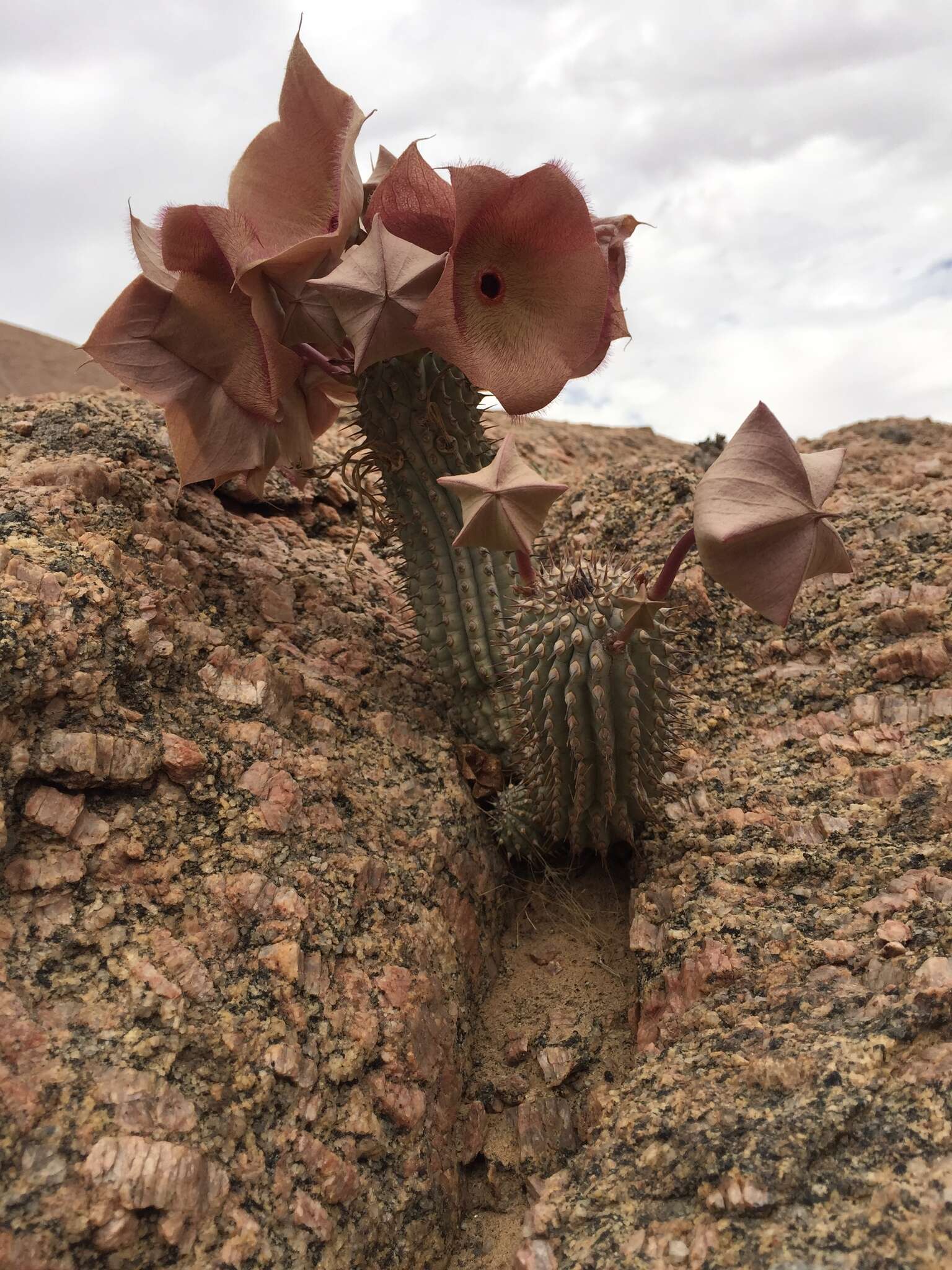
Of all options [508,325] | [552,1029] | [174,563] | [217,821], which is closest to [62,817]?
[217,821]

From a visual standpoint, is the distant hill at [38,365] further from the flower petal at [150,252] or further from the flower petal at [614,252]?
the flower petal at [614,252]

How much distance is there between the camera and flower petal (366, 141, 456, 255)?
1349mm

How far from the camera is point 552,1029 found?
1.30 meters

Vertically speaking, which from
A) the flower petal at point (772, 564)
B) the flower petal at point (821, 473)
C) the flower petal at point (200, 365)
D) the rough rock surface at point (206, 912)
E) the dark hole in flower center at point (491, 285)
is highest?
the dark hole in flower center at point (491, 285)

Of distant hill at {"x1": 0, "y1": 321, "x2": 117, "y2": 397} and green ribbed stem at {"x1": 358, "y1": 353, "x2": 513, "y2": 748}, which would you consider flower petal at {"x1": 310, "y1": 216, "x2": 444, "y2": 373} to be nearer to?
green ribbed stem at {"x1": 358, "y1": 353, "x2": 513, "y2": 748}

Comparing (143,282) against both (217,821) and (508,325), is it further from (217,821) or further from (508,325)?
(217,821)

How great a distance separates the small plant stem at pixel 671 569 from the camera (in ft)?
3.86

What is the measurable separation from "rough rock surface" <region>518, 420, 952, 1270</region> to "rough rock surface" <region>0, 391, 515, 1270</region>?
0.81 ft

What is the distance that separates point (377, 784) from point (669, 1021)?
57 centimetres

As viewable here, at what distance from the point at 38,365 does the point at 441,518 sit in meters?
3.89

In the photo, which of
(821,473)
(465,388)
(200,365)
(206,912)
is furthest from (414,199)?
(206,912)

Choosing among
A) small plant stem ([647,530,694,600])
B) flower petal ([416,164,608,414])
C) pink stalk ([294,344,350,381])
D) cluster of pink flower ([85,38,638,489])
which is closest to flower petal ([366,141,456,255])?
cluster of pink flower ([85,38,638,489])

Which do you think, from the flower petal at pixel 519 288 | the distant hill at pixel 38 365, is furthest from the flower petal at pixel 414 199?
the distant hill at pixel 38 365

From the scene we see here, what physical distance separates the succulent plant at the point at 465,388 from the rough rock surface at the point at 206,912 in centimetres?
20
